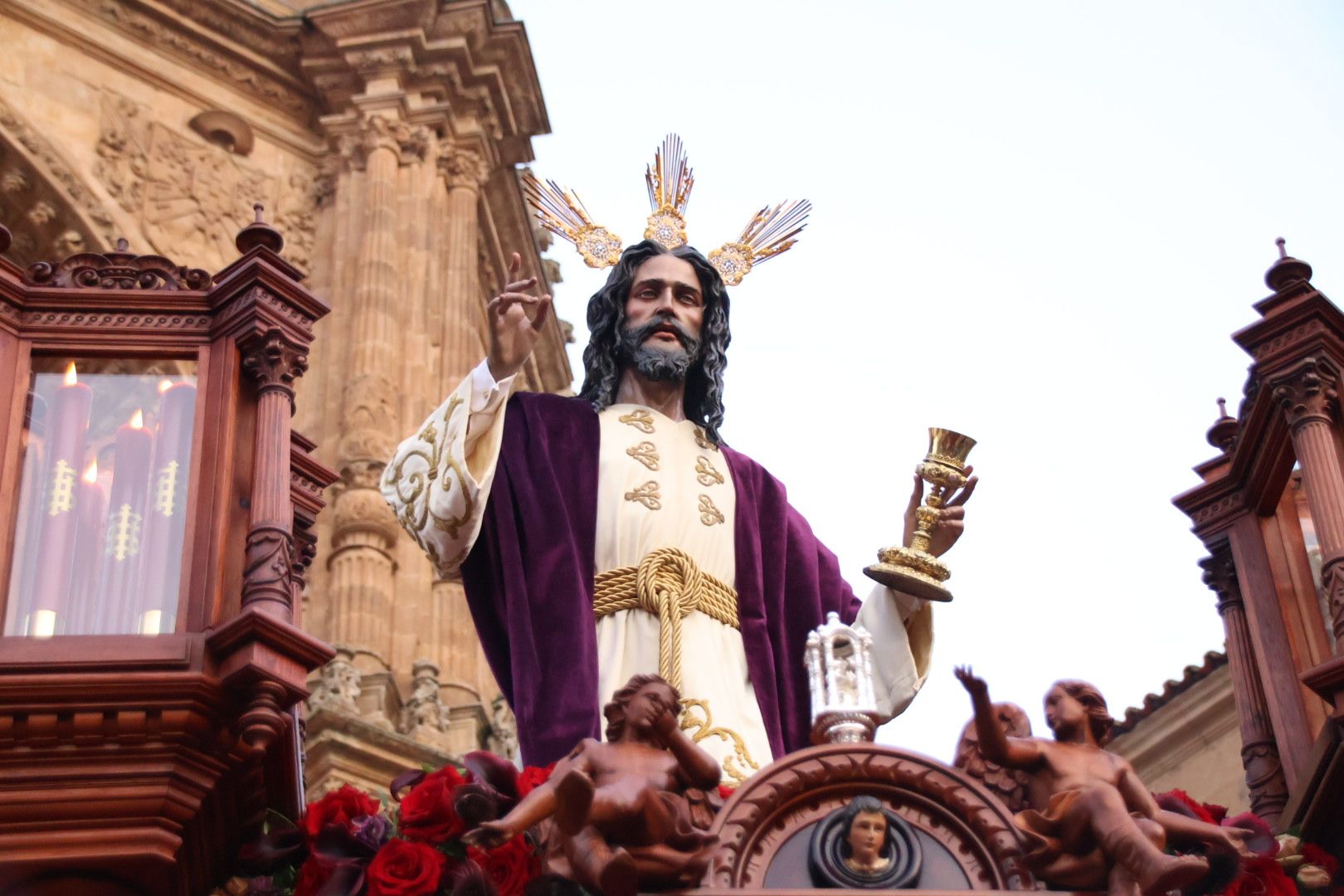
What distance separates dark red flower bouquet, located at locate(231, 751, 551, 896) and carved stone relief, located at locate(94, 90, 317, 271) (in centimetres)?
1451

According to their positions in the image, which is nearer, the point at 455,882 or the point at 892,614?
the point at 455,882

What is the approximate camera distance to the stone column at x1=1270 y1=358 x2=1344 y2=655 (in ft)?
26.5

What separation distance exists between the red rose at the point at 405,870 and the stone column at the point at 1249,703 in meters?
3.19

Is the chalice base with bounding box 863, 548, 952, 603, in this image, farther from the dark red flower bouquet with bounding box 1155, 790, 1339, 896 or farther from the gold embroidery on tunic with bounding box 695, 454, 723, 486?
the dark red flower bouquet with bounding box 1155, 790, 1339, 896

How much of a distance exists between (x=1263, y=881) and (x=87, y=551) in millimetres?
3655

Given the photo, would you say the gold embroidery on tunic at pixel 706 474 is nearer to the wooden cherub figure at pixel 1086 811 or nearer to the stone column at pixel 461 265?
the wooden cherub figure at pixel 1086 811

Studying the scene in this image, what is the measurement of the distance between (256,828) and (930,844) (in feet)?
6.79

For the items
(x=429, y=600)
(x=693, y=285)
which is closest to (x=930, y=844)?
(x=693, y=285)

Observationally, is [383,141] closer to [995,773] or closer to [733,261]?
[733,261]

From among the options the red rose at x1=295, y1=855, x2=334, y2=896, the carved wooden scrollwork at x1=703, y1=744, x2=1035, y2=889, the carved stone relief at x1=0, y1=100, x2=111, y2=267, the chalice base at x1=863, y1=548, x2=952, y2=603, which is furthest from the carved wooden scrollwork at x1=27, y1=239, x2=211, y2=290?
the carved stone relief at x1=0, y1=100, x2=111, y2=267

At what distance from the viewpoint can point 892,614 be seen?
326 inches

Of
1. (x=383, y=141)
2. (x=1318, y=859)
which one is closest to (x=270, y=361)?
(x=1318, y=859)

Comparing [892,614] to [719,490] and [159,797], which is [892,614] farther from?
[159,797]

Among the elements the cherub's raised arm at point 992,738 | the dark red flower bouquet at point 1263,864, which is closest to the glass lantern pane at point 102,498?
the cherub's raised arm at point 992,738
